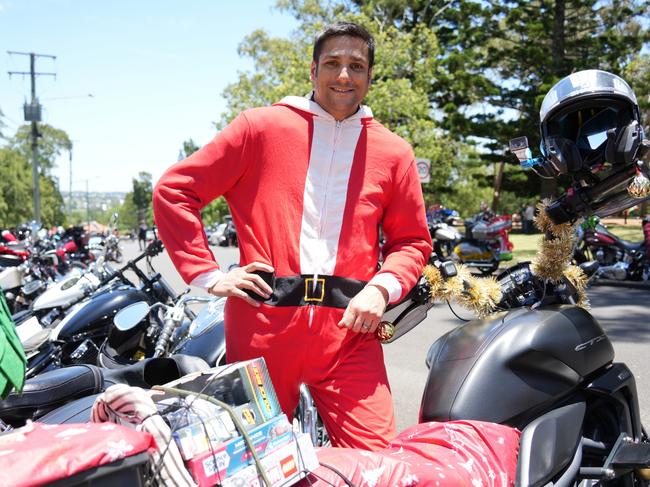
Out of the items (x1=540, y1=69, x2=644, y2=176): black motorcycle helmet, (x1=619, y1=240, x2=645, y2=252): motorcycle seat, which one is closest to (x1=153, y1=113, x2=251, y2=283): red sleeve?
(x1=540, y1=69, x2=644, y2=176): black motorcycle helmet

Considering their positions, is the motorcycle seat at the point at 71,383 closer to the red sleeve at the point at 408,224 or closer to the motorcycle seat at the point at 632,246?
the red sleeve at the point at 408,224

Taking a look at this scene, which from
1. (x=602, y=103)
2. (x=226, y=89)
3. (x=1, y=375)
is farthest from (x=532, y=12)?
(x=1, y=375)

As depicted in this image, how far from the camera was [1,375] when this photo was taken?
1085 mm

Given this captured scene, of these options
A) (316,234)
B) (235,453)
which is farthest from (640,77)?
(235,453)

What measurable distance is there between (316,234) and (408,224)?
331 millimetres

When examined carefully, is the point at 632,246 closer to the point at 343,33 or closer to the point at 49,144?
the point at 343,33

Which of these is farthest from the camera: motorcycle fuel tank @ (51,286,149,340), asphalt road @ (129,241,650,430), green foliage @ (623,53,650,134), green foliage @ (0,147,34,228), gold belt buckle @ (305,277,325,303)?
green foliage @ (0,147,34,228)

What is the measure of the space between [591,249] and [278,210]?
33.5 ft

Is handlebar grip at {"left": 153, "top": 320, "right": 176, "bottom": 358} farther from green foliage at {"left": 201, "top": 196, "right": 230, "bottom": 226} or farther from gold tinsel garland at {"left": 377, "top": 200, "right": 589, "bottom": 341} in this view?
green foliage at {"left": 201, "top": 196, "right": 230, "bottom": 226}

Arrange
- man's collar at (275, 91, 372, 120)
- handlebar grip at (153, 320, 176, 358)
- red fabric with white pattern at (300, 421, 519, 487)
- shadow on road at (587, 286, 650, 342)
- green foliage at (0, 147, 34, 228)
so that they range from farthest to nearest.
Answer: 1. green foliage at (0, 147, 34, 228)
2. shadow on road at (587, 286, 650, 342)
3. handlebar grip at (153, 320, 176, 358)
4. man's collar at (275, 91, 372, 120)
5. red fabric with white pattern at (300, 421, 519, 487)

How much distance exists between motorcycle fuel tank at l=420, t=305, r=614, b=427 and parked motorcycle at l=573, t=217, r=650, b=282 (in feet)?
27.7

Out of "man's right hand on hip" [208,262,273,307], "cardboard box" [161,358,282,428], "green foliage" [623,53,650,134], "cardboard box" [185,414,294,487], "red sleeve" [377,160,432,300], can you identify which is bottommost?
"cardboard box" [185,414,294,487]

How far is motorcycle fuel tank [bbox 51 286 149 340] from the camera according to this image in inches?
168

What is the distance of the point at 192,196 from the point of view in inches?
76.8
